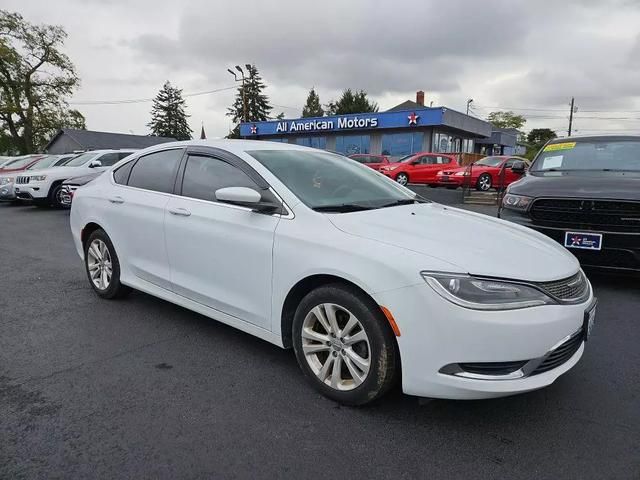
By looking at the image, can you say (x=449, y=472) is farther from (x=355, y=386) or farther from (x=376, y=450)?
(x=355, y=386)

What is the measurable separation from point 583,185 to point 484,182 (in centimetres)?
1236

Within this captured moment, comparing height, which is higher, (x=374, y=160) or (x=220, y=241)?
(x=374, y=160)

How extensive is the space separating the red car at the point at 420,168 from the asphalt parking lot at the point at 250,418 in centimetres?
1475

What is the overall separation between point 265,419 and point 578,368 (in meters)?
2.19

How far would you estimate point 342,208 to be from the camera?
3.00 m

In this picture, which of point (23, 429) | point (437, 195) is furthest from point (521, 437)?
point (437, 195)

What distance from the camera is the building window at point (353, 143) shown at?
31.2m

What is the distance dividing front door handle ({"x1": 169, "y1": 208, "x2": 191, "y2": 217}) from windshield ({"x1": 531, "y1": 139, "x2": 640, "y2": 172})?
4615 millimetres

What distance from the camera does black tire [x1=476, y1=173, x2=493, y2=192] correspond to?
1658 cm

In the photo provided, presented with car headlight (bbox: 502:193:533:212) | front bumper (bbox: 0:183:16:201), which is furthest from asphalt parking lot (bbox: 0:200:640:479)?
front bumper (bbox: 0:183:16:201)

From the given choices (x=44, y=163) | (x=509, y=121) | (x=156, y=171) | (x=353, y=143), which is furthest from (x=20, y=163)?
(x=509, y=121)

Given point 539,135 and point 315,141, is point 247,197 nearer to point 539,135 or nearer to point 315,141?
point 315,141

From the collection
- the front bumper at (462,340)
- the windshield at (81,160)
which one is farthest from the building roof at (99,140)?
the front bumper at (462,340)

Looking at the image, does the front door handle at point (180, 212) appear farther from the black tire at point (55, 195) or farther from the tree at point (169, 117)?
the tree at point (169, 117)
